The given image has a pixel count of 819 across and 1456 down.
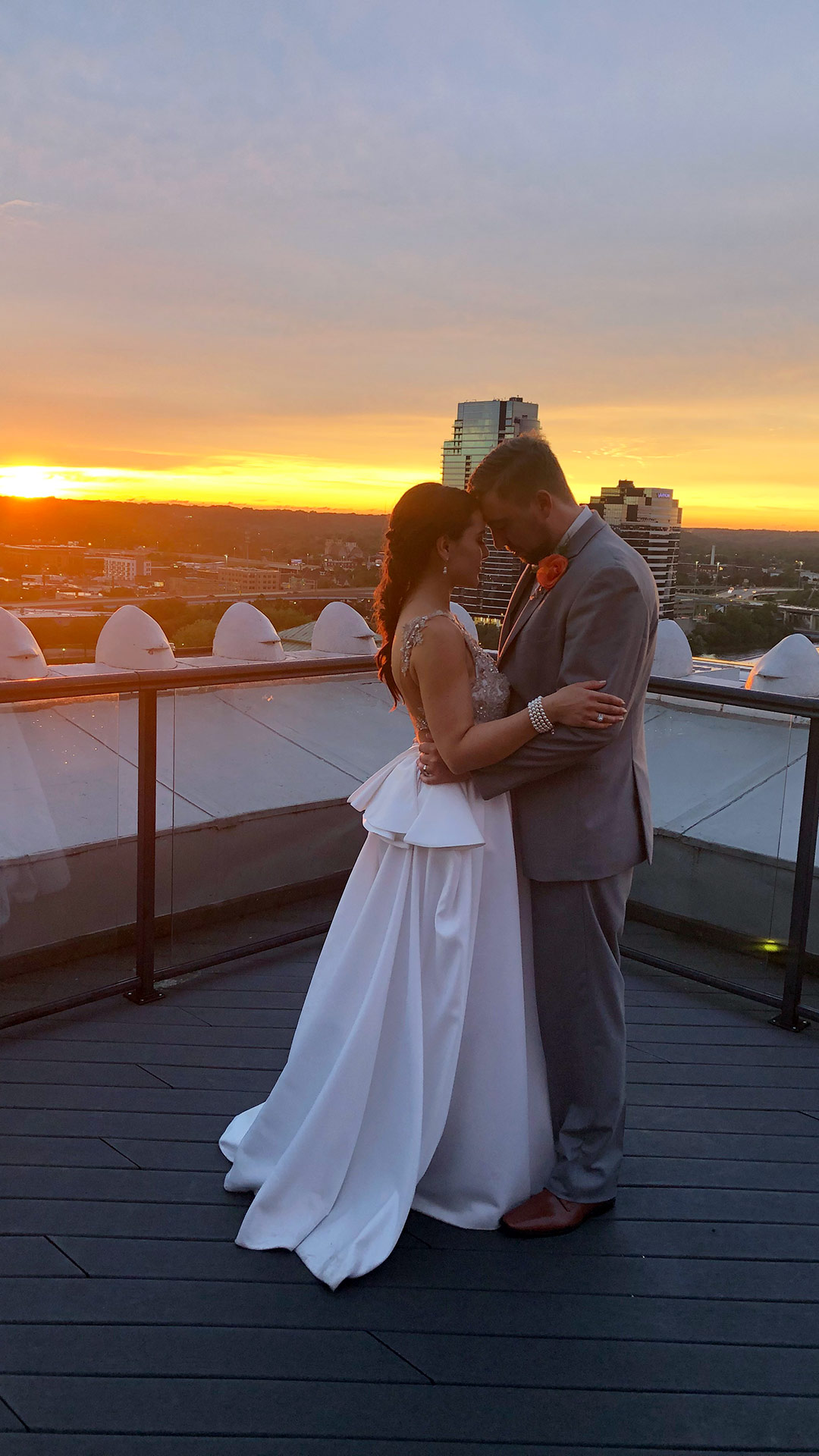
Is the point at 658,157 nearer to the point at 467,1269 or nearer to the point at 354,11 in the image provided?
the point at 354,11

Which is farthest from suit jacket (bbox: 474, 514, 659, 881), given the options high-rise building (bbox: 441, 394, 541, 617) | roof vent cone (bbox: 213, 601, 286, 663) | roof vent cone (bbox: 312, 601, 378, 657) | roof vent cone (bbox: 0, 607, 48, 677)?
roof vent cone (bbox: 213, 601, 286, 663)

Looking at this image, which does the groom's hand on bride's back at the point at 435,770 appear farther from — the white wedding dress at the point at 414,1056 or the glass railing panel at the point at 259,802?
the glass railing panel at the point at 259,802

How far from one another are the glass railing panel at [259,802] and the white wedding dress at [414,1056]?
4.40 feet

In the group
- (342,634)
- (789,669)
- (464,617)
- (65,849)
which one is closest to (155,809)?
(65,849)

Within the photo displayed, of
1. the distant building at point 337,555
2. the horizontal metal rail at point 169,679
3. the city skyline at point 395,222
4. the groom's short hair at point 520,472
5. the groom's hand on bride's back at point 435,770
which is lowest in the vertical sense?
the groom's hand on bride's back at point 435,770

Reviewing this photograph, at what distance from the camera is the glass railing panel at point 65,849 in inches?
122

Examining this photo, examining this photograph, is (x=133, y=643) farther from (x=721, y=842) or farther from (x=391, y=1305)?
(x=391, y=1305)

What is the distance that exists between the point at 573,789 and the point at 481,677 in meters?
0.32

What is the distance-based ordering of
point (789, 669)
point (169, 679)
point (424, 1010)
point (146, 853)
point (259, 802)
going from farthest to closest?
point (789, 669)
point (259, 802)
point (146, 853)
point (169, 679)
point (424, 1010)

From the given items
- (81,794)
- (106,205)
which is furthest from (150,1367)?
(106,205)

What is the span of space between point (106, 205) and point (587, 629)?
1174 cm

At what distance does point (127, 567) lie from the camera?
8.80m

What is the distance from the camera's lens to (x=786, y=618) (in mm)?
5395

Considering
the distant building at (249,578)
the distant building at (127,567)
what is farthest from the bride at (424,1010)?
the distant building at (127,567)
